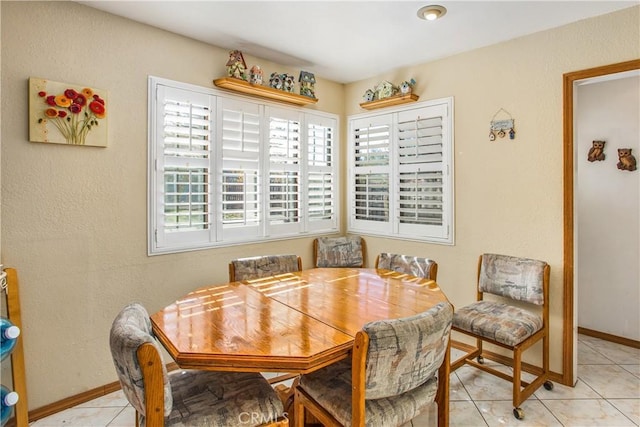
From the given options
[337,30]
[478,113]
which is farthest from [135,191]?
[478,113]

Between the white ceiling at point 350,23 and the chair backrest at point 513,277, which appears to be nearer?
the white ceiling at point 350,23

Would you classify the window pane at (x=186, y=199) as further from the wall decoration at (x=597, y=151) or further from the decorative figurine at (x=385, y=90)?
the wall decoration at (x=597, y=151)

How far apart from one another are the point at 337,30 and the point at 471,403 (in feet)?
9.00

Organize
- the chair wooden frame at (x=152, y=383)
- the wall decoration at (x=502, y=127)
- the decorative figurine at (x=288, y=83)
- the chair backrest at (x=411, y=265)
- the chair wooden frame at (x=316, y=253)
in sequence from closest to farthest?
the chair wooden frame at (x=152, y=383) < the chair backrest at (x=411, y=265) < the wall decoration at (x=502, y=127) < the decorative figurine at (x=288, y=83) < the chair wooden frame at (x=316, y=253)

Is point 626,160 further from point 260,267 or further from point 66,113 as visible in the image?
point 66,113

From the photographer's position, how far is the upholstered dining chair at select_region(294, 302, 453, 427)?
4.18 feet

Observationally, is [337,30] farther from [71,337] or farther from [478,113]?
[71,337]

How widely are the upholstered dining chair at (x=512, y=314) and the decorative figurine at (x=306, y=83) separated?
2.15 meters

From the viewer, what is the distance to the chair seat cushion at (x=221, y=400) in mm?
1368

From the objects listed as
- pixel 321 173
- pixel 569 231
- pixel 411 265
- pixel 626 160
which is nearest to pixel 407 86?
pixel 321 173

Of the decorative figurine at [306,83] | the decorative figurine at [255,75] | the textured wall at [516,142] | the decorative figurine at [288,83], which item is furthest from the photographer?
the decorative figurine at [306,83]

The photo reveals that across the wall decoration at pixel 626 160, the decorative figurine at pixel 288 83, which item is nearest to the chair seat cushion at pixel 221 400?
the decorative figurine at pixel 288 83

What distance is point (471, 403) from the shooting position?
7.57 ft

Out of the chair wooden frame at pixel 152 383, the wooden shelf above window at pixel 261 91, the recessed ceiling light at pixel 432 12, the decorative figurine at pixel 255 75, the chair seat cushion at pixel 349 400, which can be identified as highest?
the recessed ceiling light at pixel 432 12
